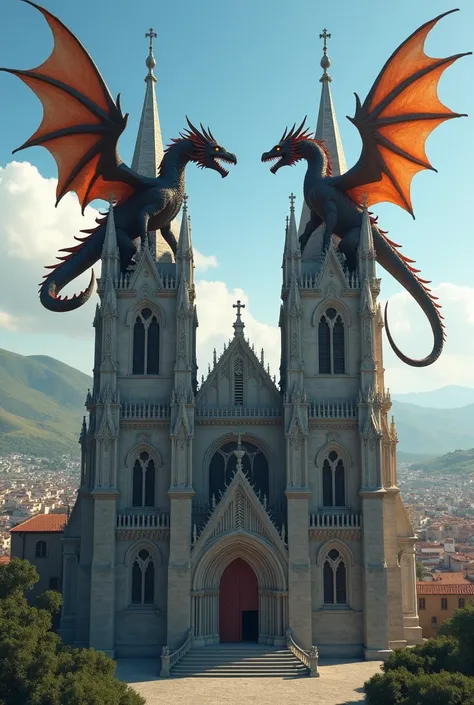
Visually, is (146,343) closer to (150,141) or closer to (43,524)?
(150,141)

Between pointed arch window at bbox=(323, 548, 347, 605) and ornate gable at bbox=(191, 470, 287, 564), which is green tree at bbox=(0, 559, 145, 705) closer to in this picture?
ornate gable at bbox=(191, 470, 287, 564)

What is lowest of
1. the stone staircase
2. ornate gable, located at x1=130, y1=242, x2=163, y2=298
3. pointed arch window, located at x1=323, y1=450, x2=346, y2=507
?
the stone staircase

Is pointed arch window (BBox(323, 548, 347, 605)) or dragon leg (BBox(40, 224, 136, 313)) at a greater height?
dragon leg (BBox(40, 224, 136, 313))

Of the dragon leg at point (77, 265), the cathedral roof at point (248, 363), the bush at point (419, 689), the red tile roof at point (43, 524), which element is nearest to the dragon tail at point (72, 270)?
the dragon leg at point (77, 265)

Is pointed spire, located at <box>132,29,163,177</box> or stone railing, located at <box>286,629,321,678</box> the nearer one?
stone railing, located at <box>286,629,321,678</box>

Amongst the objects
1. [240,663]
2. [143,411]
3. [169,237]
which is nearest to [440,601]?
[240,663]

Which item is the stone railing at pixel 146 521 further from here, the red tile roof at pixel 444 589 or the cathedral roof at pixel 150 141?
the red tile roof at pixel 444 589

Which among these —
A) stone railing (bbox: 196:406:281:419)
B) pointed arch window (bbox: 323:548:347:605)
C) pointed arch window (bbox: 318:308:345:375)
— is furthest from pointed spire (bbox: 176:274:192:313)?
pointed arch window (bbox: 323:548:347:605)
